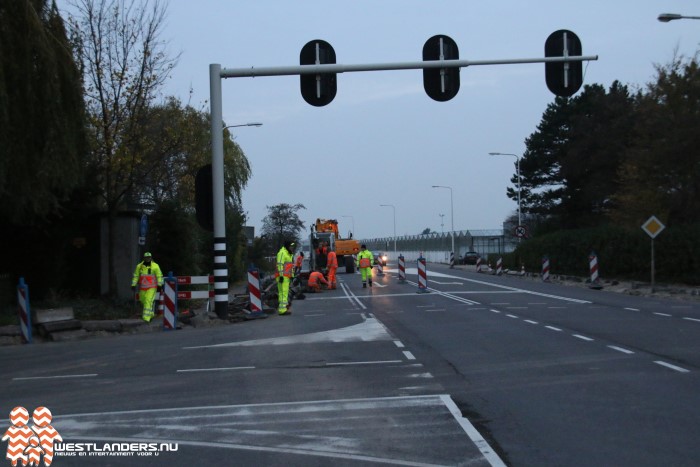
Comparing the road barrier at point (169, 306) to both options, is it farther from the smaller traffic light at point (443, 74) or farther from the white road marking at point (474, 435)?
the white road marking at point (474, 435)

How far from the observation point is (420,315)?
2334 cm

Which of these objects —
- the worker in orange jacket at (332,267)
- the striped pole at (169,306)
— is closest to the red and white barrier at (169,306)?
the striped pole at (169,306)

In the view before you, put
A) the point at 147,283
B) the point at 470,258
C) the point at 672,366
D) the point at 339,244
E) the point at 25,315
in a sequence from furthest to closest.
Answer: the point at 470,258 < the point at 339,244 < the point at 147,283 < the point at 25,315 < the point at 672,366

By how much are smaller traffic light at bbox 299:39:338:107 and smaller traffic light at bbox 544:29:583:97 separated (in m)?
4.49

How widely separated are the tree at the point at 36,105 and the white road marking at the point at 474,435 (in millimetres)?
10034

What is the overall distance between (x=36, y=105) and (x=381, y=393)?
32.2ft

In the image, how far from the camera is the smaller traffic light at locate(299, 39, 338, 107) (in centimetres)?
1864

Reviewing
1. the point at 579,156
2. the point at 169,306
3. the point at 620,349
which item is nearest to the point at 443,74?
the point at 620,349

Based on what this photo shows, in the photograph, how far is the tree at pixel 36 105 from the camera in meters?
16.2

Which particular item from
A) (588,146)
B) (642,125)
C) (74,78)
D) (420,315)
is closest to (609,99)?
(588,146)

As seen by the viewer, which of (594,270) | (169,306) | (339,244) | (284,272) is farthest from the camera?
(339,244)

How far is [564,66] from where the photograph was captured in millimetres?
18203

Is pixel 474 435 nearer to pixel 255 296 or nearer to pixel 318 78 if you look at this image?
pixel 318 78

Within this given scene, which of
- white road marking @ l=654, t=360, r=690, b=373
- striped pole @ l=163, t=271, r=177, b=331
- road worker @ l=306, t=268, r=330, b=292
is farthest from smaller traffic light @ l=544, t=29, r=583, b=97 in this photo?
road worker @ l=306, t=268, r=330, b=292
